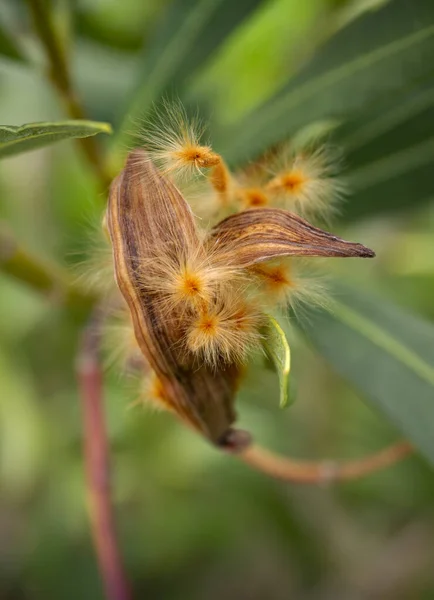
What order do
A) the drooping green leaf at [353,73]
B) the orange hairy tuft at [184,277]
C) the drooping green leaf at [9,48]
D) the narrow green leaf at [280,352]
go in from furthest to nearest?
the drooping green leaf at [9,48], the drooping green leaf at [353,73], the orange hairy tuft at [184,277], the narrow green leaf at [280,352]

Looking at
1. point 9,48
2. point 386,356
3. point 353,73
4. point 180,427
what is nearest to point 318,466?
point 386,356

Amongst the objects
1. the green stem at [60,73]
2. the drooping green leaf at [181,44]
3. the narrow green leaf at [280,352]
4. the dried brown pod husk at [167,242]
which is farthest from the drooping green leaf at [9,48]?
the narrow green leaf at [280,352]

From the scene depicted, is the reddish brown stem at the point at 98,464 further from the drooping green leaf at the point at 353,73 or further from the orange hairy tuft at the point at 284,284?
the orange hairy tuft at the point at 284,284

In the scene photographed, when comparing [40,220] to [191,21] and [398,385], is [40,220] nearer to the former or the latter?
[191,21]

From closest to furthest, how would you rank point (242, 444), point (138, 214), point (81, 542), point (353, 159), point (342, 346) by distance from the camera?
point (138, 214) → point (242, 444) → point (342, 346) → point (353, 159) → point (81, 542)

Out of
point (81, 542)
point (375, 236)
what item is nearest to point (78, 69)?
point (375, 236)
